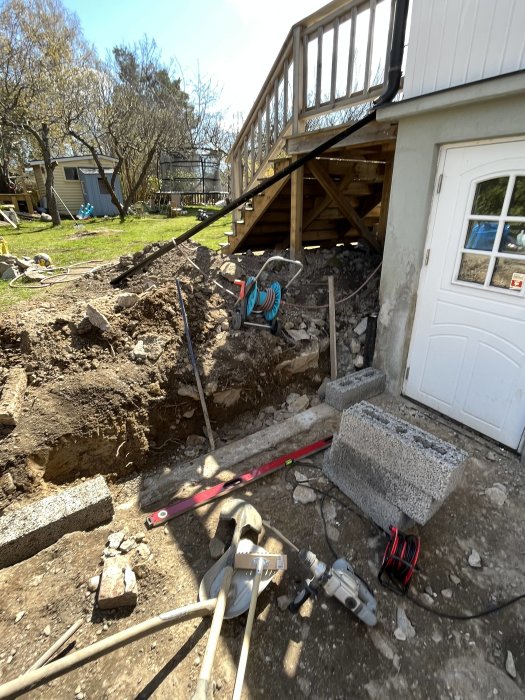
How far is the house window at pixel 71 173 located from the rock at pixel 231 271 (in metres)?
18.6

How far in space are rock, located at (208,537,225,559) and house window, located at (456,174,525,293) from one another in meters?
3.22

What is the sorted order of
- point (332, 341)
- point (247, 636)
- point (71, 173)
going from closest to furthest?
point (247, 636) → point (332, 341) → point (71, 173)

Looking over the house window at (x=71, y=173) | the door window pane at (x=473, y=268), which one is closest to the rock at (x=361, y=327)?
the door window pane at (x=473, y=268)

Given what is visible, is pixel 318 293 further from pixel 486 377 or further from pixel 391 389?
pixel 486 377

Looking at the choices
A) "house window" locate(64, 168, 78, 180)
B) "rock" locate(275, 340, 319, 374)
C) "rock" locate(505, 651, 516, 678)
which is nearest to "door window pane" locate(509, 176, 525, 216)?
"rock" locate(275, 340, 319, 374)

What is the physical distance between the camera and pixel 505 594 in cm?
237

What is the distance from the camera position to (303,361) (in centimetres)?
467

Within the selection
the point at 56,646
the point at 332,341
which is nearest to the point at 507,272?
the point at 332,341

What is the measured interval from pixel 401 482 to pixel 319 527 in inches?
28.8

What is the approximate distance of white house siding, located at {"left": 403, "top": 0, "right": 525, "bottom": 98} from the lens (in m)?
2.74

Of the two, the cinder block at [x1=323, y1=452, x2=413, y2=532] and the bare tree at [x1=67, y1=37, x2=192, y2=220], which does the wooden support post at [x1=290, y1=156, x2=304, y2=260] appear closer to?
the cinder block at [x1=323, y1=452, x2=413, y2=532]

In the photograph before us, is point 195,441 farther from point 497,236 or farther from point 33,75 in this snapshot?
point 33,75

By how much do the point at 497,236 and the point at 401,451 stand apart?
2.17 m

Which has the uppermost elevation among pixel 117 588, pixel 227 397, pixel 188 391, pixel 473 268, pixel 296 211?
pixel 296 211
